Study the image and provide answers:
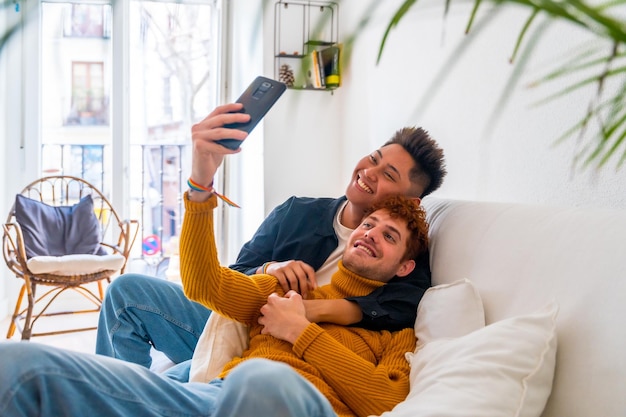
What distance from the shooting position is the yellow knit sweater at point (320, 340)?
1155 mm

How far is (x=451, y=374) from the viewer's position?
3.28ft

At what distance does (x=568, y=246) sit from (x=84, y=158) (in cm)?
383

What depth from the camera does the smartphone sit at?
4.15 ft

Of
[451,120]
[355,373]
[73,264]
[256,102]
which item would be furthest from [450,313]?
[73,264]

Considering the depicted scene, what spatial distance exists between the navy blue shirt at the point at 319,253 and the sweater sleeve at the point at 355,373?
135 mm

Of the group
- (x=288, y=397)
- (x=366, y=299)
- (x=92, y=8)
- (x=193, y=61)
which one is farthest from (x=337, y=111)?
(x=288, y=397)

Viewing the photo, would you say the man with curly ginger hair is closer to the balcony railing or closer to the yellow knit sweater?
the yellow knit sweater

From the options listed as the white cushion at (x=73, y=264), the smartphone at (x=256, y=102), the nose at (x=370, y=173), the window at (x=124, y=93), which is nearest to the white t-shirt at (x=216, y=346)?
the smartphone at (x=256, y=102)

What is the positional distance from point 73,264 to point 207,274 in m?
2.11

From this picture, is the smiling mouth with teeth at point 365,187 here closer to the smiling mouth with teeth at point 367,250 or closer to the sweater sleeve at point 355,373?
the smiling mouth with teeth at point 367,250

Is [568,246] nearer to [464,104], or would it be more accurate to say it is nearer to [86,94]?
[464,104]

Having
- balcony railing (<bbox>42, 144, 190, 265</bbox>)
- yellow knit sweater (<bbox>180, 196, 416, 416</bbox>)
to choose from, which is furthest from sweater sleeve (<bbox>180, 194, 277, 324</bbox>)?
balcony railing (<bbox>42, 144, 190, 265</bbox>)

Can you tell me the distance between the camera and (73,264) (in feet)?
10.5

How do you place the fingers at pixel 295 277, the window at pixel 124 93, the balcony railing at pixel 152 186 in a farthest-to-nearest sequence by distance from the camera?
1. the balcony railing at pixel 152 186
2. the window at pixel 124 93
3. the fingers at pixel 295 277
